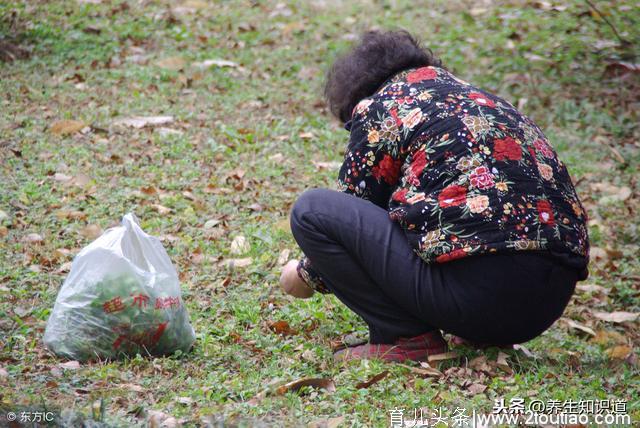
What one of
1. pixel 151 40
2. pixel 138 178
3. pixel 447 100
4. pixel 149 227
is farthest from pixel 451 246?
pixel 151 40

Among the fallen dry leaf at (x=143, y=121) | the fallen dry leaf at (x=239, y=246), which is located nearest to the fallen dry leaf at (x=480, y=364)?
the fallen dry leaf at (x=239, y=246)

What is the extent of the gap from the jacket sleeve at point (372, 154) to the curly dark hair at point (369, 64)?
4.3 inches

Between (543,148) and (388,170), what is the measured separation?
0.55 metres

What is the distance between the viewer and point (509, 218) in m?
2.73

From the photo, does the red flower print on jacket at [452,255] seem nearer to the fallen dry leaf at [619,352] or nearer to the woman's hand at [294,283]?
the woman's hand at [294,283]

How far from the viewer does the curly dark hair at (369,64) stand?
313 cm

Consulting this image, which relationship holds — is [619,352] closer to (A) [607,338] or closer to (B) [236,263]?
(A) [607,338]

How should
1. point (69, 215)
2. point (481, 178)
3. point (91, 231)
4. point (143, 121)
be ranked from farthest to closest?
1. point (143, 121)
2. point (69, 215)
3. point (91, 231)
4. point (481, 178)

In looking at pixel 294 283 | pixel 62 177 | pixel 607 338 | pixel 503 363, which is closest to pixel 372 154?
pixel 294 283

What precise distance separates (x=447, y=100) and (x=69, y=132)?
3.38 meters

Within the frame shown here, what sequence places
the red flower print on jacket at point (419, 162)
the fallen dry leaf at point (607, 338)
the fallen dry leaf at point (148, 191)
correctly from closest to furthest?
the red flower print on jacket at point (419, 162) → the fallen dry leaf at point (607, 338) → the fallen dry leaf at point (148, 191)

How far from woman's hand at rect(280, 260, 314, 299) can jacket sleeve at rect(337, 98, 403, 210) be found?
438 mm

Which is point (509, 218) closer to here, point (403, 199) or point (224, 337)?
point (403, 199)

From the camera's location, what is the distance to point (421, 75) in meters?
3.06
